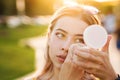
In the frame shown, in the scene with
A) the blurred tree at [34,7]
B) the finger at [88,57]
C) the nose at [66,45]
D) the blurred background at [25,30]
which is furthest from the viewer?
the blurred tree at [34,7]

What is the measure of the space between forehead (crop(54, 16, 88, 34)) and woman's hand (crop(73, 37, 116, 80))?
0.67ft

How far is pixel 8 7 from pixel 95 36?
3429 centimetres

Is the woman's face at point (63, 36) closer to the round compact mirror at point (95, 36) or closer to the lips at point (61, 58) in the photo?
the lips at point (61, 58)

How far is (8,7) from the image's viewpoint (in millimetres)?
36125

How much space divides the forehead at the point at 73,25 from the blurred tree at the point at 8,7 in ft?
110

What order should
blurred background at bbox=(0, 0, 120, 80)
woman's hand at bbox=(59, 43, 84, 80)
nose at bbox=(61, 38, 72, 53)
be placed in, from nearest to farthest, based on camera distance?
woman's hand at bbox=(59, 43, 84, 80)
nose at bbox=(61, 38, 72, 53)
blurred background at bbox=(0, 0, 120, 80)

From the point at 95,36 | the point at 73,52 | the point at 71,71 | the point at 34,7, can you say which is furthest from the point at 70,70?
the point at 34,7

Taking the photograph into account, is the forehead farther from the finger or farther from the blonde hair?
the finger

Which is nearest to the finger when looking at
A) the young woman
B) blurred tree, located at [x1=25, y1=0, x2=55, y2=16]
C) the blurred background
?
the young woman

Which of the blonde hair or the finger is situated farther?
the blonde hair

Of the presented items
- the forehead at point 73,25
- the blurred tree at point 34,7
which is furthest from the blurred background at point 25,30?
the forehead at point 73,25

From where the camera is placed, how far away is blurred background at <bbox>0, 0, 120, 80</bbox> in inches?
268

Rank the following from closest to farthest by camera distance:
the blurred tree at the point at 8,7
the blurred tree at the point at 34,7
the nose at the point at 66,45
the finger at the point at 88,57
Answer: the finger at the point at 88,57
the nose at the point at 66,45
the blurred tree at the point at 34,7
the blurred tree at the point at 8,7

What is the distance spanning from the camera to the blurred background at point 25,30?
22.3 feet
